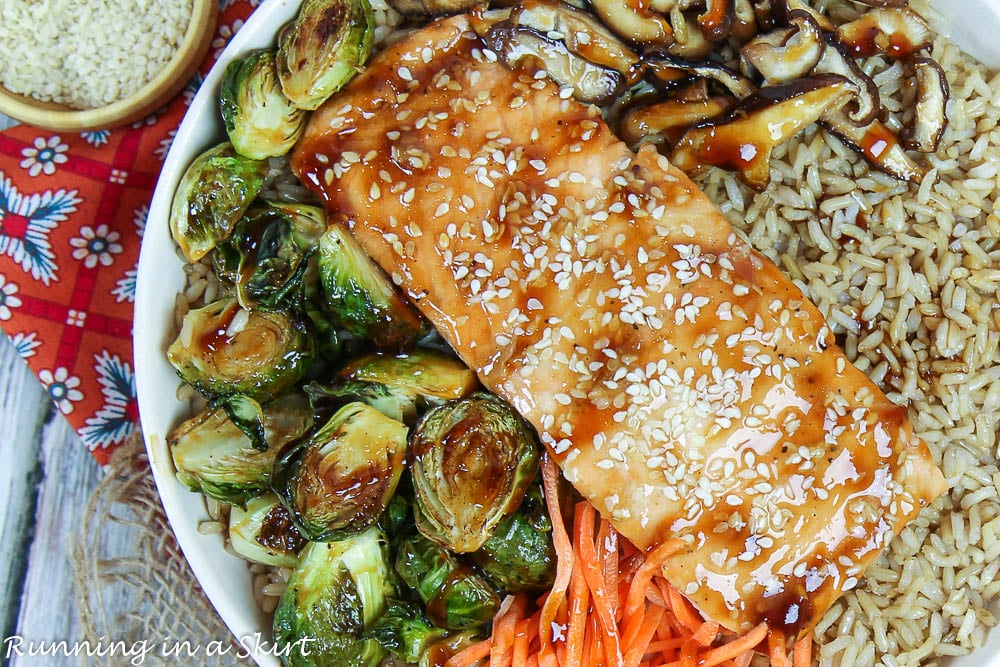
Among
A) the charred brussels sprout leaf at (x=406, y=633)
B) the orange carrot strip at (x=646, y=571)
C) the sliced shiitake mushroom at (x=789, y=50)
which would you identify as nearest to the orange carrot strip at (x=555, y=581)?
the orange carrot strip at (x=646, y=571)

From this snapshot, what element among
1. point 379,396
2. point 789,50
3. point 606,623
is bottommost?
point 606,623

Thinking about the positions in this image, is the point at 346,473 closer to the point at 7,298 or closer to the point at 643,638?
the point at 643,638

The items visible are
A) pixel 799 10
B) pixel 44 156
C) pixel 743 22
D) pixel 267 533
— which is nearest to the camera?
pixel 799 10

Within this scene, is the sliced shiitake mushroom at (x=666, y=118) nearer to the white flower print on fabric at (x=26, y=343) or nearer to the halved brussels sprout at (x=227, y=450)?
the halved brussels sprout at (x=227, y=450)

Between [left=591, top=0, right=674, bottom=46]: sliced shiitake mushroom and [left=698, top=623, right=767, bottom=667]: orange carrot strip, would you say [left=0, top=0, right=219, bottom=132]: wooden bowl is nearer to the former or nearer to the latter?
[left=591, top=0, right=674, bottom=46]: sliced shiitake mushroom

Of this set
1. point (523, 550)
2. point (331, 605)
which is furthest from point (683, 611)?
point (331, 605)
